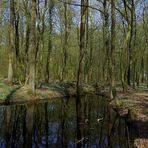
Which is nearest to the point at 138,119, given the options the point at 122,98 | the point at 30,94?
→ the point at 122,98

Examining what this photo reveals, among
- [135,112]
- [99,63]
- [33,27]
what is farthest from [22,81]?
[99,63]

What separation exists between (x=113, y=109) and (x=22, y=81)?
53.8ft

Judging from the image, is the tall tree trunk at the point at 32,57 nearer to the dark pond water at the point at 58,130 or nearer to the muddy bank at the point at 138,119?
the dark pond water at the point at 58,130

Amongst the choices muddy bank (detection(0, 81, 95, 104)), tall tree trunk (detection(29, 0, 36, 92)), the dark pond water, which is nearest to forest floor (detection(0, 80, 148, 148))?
muddy bank (detection(0, 81, 95, 104))

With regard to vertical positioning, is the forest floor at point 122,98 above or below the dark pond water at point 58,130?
above

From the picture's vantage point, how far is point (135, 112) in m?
19.5

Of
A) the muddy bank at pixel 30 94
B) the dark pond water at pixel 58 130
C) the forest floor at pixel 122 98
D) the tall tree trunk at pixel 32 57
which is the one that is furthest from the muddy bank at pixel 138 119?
the tall tree trunk at pixel 32 57

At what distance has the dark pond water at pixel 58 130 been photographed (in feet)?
42.4

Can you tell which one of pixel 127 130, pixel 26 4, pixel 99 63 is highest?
pixel 26 4

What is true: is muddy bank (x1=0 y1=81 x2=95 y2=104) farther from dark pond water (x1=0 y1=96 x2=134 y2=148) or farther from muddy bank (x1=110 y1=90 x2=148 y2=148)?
muddy bank (x1=110 y1=90 x2=148 y2=148)

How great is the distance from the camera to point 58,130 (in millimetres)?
15656

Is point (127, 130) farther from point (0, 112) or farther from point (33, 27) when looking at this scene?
point (33, 27)

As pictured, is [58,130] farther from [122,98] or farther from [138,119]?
[122,98]

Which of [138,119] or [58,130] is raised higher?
[138,119]
